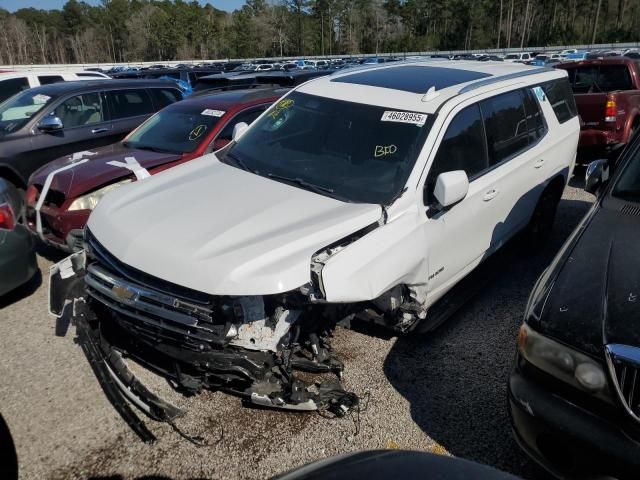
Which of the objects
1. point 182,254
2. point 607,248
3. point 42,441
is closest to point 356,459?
point 182,254

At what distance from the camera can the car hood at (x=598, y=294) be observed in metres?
2.19

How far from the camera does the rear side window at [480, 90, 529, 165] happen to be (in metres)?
4.04

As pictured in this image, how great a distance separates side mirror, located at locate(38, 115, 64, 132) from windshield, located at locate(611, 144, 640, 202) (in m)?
6.19

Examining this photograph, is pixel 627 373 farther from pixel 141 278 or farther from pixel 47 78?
pixel 47 78

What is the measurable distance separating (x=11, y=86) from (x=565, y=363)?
1084 cm

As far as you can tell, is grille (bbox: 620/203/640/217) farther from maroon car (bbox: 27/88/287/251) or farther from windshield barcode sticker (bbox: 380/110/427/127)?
maroon car (bbox: 27/88/287/251)

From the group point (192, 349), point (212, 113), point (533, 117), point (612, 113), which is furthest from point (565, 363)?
point (612, 113)

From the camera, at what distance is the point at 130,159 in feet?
17.0

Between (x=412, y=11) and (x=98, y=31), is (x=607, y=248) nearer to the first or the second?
(x=412, y=11)

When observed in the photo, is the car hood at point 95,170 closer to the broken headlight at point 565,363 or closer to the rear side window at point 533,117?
the rear side window at point 533,117

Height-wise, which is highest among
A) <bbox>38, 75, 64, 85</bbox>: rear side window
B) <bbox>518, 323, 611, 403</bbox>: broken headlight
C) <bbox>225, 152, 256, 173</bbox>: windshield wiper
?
<bbox>38, 75, 64, 85</bbox>: rear side window

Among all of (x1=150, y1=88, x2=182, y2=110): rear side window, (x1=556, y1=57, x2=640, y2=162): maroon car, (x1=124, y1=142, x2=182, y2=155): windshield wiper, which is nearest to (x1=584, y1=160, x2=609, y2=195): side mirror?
(x1=124, y1=142, x2=182, y2=155): windshield wiper

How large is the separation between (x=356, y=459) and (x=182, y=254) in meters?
1.43

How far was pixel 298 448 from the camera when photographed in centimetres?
286
